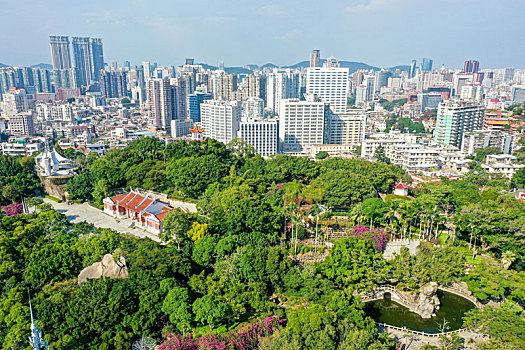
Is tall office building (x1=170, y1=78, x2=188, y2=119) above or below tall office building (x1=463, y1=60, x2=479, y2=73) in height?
below

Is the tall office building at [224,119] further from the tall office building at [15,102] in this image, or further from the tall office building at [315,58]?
the tall office building at [315,58]

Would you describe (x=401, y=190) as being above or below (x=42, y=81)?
below

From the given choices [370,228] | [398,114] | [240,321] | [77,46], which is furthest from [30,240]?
[77,46]

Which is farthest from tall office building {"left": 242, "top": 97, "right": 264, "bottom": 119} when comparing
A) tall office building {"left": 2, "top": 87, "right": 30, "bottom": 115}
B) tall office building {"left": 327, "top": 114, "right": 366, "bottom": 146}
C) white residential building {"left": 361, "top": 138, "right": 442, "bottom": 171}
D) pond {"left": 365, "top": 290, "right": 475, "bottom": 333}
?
tall office building {"left": 2, "top": 87, "right": 30, "bottom": 115}

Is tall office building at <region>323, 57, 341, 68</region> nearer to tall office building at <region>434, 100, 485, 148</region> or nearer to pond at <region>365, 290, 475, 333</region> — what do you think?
tall office building at <region>434, 100, 485, 148</region>

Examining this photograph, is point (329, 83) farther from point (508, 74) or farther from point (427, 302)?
point (508, 74)

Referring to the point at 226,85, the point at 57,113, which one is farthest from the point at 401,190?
the point at 57,113
